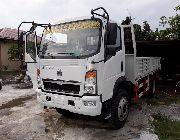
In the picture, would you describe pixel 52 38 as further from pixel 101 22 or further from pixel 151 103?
pixel 151 103

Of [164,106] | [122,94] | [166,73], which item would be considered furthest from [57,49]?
[166,73]

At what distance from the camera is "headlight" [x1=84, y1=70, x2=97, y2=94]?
5.33 metres

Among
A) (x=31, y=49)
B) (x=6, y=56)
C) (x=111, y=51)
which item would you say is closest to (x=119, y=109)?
(x=111, y=51)

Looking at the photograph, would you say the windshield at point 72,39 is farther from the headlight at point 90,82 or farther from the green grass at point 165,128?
the green grass at point 165,128

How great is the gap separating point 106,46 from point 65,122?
8.44 feet

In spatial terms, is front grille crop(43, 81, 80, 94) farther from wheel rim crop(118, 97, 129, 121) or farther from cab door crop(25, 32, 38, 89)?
wheel rim crop(118, 97, 129, 121)

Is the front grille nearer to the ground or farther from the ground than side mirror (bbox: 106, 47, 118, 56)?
nearer to the ground

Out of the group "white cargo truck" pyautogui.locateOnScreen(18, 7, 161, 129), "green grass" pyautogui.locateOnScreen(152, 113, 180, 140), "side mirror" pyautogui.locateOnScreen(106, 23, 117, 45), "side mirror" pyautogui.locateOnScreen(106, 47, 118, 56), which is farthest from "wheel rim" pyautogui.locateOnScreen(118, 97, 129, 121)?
"side mirror" pyautogui.locateOnScreen(106, 23, 117, 45)

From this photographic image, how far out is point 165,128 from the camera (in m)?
6.22

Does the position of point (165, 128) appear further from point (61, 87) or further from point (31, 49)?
point (31, 49)

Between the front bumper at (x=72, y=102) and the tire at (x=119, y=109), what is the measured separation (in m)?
0.62

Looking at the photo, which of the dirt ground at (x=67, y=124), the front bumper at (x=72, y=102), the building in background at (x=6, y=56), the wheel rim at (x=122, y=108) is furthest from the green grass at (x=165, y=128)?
the building in background at (x=6, y=56)

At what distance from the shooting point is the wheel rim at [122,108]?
6.18 metres

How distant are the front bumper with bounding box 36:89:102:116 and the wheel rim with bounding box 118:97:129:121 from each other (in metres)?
0.93
